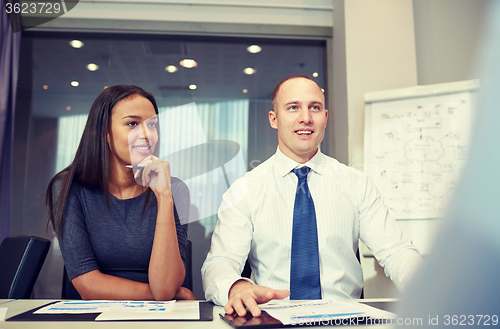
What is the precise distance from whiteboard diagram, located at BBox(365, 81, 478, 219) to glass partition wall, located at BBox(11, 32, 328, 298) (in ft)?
2.76

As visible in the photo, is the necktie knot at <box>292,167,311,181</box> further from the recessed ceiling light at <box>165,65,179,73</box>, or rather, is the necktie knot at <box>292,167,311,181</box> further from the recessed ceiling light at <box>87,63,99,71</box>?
the recessed ceiling light at <box>87,63,99,71</box>

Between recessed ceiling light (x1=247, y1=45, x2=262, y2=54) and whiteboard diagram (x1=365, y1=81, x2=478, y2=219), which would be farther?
recessed ceiling light (x1=247, y1=45, x2=262, y2=54)

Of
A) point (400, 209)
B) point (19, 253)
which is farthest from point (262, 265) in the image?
point (400, 209)

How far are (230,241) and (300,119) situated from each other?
0.57 m

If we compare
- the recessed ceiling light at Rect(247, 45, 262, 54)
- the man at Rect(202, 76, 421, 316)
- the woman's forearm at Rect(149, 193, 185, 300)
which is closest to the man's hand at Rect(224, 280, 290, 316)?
the man at Rect(202, 76, 421, 316)

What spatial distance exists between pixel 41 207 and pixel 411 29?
3275mm

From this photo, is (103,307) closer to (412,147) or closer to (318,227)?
(318,227)

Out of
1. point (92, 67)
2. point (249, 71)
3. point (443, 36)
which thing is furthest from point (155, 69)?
point (443, 36)

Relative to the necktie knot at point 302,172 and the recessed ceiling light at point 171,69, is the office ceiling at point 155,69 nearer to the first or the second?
the recessed ceiling light at point 171,69

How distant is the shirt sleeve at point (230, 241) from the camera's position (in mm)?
1092

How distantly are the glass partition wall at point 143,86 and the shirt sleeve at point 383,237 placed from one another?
1.45m

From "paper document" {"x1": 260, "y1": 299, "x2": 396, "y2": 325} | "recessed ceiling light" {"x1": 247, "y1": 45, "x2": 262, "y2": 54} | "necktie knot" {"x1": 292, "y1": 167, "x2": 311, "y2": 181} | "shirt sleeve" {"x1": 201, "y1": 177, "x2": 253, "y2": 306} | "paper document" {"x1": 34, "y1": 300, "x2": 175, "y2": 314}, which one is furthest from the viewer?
"recessed ceiling light" {"x1": 247, "y1": 45, "x2": 262, "y2": 54}

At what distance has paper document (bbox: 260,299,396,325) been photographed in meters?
0.65

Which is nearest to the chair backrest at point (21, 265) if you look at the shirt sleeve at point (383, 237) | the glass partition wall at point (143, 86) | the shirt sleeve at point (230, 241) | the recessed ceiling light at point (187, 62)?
the shirt sleeve at point (230, 241)
